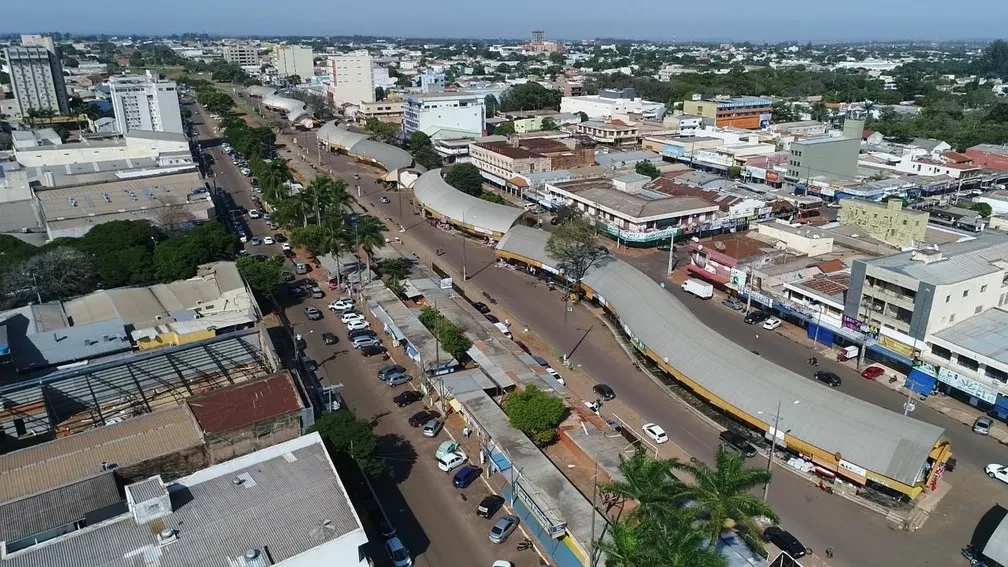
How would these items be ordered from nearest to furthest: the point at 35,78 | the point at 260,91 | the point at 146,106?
the point at 146,106
the point at 35,78
the point at 260,91

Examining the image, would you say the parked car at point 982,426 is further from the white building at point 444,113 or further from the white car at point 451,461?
the white building at point 444,113

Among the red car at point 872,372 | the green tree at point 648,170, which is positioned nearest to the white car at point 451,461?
the red car at point 872,372

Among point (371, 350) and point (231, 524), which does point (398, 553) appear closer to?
point (231, 524)

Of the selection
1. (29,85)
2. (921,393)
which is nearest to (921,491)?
(921,393)

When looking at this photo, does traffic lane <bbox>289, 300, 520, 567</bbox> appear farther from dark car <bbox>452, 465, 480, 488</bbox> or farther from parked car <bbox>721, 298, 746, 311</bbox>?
parked car <bbox>721, 298, 746, 311</bbox>

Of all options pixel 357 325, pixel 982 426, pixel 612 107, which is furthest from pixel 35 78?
pixel 982 426

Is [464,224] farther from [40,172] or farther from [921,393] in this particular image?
[40,172]
